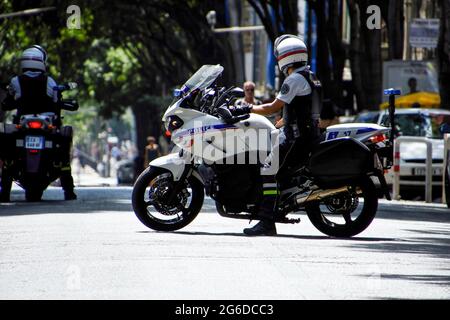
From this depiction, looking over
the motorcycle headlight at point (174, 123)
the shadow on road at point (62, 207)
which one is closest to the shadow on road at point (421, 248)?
the motorcycle headlight at point (174, 123)

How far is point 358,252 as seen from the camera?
11555 mm

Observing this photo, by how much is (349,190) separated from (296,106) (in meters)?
0.87

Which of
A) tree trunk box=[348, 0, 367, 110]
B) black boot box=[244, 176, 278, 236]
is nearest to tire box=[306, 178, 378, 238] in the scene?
black boot box=[244, 176, 278, 236]

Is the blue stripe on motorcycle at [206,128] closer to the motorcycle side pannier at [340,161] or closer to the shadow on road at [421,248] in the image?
the motorcycle side pannier at [340,161]

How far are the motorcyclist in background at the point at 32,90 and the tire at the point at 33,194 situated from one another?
29 cm

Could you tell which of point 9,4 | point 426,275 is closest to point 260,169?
point 426,275

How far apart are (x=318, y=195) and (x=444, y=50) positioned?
13248 mm

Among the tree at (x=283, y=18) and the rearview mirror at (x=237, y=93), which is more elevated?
the rearview mirror at (x=237, y=93)

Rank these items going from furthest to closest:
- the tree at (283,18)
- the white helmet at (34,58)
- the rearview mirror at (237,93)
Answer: the tree at (283,18), the white helmet at (34,58), the rearview mirror at (237,93)

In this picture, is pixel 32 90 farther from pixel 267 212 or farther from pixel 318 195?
pixel 318 195

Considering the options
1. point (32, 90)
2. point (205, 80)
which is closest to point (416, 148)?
point (32, 90)

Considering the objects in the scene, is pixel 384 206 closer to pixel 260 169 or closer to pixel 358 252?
pixel 260 169

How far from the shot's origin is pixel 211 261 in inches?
416

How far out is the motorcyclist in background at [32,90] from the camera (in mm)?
18625
